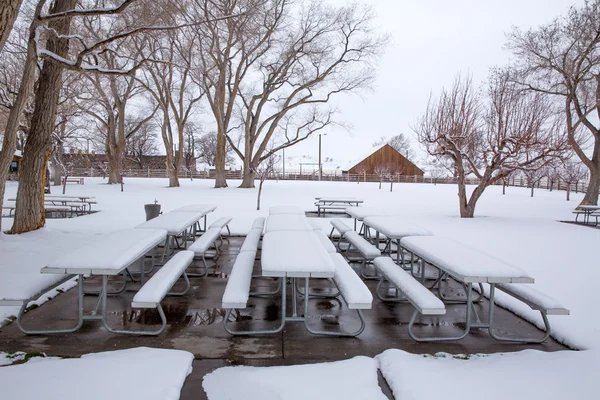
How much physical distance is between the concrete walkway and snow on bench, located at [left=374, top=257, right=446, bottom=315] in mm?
419

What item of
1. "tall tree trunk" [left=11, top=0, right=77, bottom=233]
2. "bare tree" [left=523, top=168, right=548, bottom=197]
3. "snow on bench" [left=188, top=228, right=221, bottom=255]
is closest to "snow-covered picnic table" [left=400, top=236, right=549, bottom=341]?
"snow on bench" [left=188, top=228, right=221, bottom=255]

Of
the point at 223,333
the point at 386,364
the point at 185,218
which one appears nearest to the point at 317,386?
the point at 386,364

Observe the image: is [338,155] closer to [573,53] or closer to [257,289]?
[573,53]

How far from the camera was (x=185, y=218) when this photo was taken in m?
5.98

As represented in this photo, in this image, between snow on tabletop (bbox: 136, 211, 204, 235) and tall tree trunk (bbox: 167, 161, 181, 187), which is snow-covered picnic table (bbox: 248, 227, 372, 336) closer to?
snow on tabletop (bbox: 136, 211, 204, 235)

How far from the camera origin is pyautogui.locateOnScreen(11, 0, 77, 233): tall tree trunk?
7367 mm

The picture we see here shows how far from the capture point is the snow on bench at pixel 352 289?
3188 mm

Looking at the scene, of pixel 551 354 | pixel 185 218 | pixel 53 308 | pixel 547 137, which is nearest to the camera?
pixel 551 354

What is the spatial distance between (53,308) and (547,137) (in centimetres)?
1280

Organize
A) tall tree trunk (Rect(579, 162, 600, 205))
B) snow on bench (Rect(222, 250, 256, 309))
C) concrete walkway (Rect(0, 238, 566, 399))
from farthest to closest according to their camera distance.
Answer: tall tree trunk (Rect(579, 162, 600, 205)) < snow on bench (Rect(222, 250, 256, 309)) < concrete walkway (Rect(0, 238, 566, 399))

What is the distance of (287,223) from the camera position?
5566 mm

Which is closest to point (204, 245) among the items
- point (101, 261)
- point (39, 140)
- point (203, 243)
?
point (203, 243)

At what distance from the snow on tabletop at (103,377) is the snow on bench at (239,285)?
54 cm

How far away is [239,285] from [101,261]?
1.26 metres
